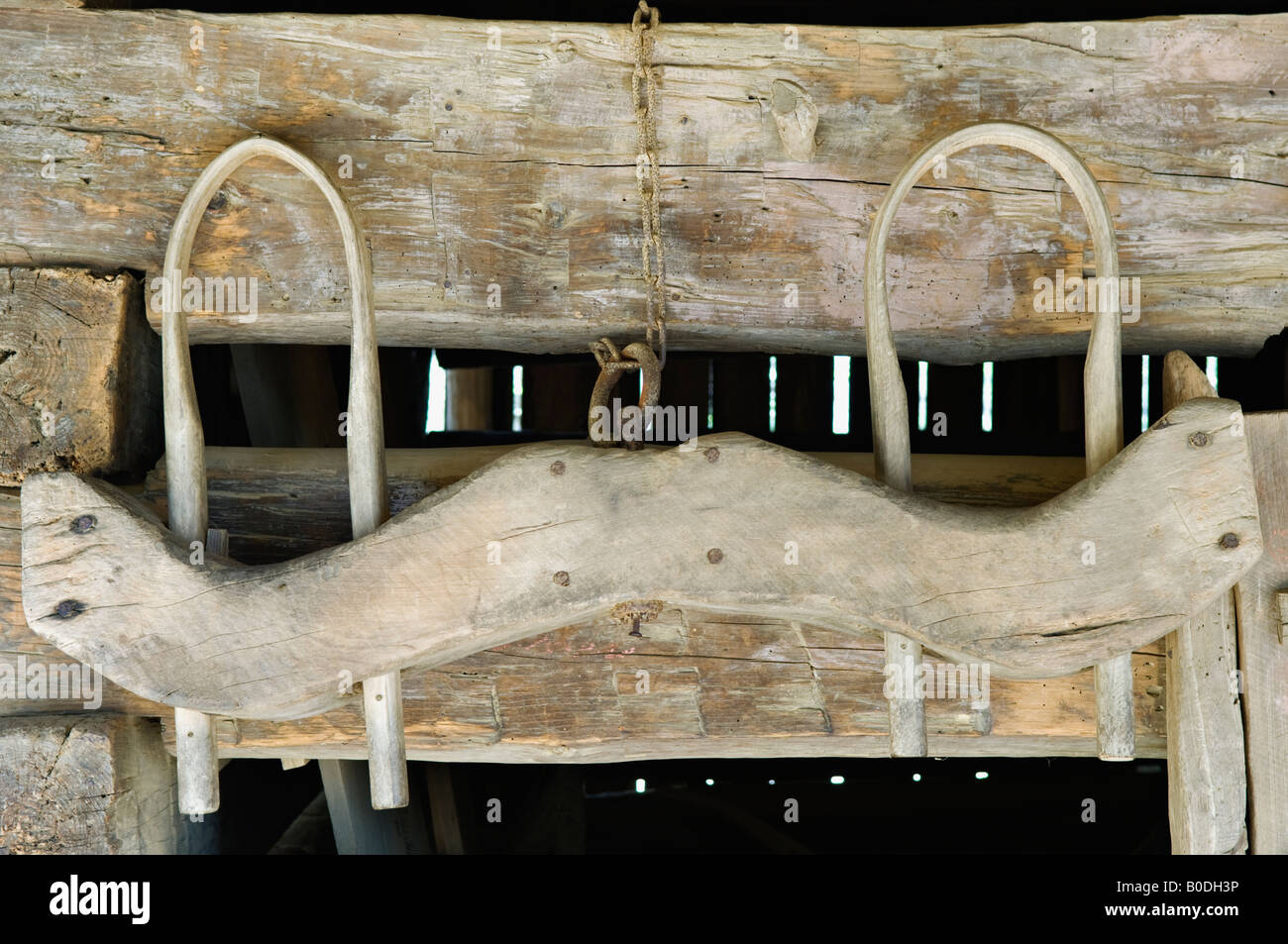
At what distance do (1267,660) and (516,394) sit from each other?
2.76 metres

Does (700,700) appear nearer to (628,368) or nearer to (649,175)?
(628,368)

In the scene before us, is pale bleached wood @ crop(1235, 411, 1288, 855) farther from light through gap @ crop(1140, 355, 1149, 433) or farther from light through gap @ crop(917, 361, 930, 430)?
light through gap @ crop(917, 361, 930, 430)

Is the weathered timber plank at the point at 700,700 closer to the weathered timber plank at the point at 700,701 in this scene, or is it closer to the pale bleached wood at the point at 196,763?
the weathered timber plank at the point at 700,701

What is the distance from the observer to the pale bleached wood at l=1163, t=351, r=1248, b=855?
180cm

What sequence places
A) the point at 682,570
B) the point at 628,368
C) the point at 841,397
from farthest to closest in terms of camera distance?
the point at 841,397, the point at 628,368, the point at 682,570

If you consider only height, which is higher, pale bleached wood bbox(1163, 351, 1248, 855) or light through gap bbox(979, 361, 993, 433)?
light through gap bbox(979, 361, 993, 433)

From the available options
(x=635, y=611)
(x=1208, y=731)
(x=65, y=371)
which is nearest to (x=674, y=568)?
(x=635, y=611)

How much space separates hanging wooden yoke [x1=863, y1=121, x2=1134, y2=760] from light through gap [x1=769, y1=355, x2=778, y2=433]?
2.00 metres

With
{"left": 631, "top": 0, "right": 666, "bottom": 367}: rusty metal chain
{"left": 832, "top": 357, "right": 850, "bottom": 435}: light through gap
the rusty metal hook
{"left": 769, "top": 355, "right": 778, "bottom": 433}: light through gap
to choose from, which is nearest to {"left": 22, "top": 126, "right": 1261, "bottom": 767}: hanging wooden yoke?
the rusty metal hook

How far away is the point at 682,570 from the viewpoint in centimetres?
163

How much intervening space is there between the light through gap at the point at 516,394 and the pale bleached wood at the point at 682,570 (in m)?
2.39

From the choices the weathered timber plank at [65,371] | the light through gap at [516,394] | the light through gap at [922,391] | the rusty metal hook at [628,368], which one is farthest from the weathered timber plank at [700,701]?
the light through gap at [516,394]

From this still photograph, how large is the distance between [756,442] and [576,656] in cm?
55

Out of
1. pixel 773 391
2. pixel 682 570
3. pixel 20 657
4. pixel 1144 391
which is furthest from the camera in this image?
pixel 773 391
